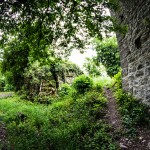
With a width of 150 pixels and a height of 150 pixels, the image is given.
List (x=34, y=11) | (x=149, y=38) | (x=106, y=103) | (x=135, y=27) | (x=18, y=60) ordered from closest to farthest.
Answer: (x=34, y=11), (x=149, y=38), (x=18, y=60), (x=135, y=27), (x=106, y=103)

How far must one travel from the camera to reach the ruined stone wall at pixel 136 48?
6.89m

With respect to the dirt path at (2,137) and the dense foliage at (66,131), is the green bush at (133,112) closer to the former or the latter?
the dense foliage at (66,131)

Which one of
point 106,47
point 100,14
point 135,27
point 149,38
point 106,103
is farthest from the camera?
point 106,47

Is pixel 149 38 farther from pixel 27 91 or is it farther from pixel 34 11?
pixel 27 91

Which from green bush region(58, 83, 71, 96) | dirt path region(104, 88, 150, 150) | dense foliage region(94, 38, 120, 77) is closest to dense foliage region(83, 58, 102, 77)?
dense foliage region(94, 38, 120, 77)

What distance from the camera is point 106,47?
22.5 meters

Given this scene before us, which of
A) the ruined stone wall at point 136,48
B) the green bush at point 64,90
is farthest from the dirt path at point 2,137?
the green bush at point 64,90

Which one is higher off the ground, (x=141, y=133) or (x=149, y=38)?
(x=149, y=38)

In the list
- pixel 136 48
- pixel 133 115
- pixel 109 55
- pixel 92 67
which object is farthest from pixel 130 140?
pixel 92 67

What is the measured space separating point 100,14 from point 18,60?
284 cm

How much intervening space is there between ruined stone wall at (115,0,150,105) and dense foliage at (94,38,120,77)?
38.2 feet

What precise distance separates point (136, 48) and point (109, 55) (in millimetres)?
14276

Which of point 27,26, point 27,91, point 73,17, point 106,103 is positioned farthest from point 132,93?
point 27,91

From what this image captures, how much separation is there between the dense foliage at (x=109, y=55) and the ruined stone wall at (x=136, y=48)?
11.7 m
